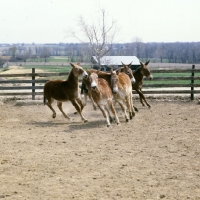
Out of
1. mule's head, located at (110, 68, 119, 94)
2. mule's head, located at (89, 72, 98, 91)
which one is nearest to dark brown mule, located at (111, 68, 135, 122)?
mule's head, located at (110, 68, 119, 94)

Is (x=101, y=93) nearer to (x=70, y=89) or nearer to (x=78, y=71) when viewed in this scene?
(x=78, y=71)

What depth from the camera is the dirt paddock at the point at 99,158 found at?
5.65 m

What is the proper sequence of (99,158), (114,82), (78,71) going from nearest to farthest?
(99,158) < (114,82) < (78,71)

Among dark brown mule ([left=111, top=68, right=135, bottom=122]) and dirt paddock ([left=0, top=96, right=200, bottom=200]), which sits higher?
dark brown mule ([left=111, top=68, right=135, bottom=122])

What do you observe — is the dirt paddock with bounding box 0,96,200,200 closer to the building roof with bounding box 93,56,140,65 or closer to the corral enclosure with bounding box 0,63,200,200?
the corral enclosure with bounding box 0,63,200,200

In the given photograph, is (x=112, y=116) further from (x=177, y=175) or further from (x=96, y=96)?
(x=177, y=175)

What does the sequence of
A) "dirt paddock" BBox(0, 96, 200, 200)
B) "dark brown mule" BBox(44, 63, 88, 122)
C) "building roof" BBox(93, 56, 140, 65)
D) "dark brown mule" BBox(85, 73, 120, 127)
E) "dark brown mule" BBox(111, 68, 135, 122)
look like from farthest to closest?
"building roof" BBox(93, 56, 140, 65) → "dark brown mule" BBox(44, 63, 88, 122) → "dark brown mule" BBox(111, 68, 135, 122) → "dark brown mule" BBox(85, 73, 120, 127) → "dirt paddock" BBox(0, 96, 200, 200)

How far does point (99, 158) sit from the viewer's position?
24.2 feet

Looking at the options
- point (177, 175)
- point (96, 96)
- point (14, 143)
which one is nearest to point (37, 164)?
point (14, 143)

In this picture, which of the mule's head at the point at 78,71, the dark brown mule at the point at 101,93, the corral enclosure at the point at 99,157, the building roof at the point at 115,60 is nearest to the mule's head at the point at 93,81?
the dark brown mule at the point at 101,93

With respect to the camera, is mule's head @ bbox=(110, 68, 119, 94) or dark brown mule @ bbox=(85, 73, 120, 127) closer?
dark brown mule @ bbox=(85, 73, 120, 127)

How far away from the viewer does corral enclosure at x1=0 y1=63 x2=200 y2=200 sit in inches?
223

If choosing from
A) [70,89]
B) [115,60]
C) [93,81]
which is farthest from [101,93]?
[115,60]

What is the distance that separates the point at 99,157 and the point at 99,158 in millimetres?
71
